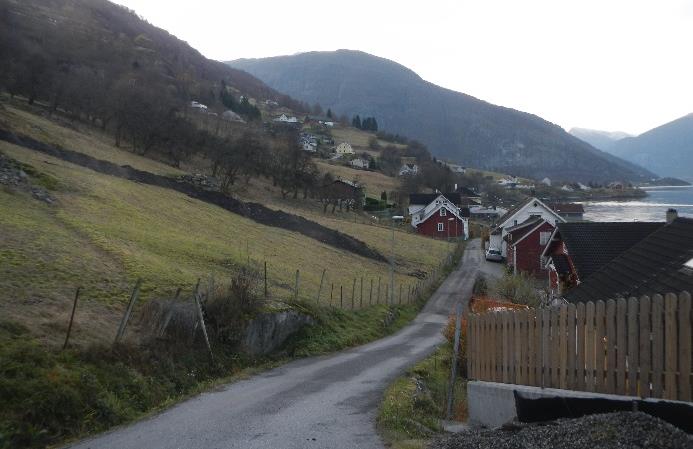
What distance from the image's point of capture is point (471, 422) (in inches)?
428

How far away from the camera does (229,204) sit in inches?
2136

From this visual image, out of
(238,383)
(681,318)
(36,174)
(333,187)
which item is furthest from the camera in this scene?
(333,187)

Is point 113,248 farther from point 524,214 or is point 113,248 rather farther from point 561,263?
point 524,214

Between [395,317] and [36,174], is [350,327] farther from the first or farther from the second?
[36,174]

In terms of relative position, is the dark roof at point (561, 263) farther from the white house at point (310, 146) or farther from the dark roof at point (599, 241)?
the white house at point (310, 146)

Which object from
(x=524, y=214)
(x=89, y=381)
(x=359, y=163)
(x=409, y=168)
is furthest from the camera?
(x=409, y=168)

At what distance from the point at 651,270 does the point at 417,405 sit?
833 centimetres

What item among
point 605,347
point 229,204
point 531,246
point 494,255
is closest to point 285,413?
point 605,347

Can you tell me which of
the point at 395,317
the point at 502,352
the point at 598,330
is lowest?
the point at 395,317

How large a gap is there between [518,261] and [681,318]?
5047 centimetres

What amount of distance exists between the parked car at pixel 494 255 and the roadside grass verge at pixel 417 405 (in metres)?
48.3

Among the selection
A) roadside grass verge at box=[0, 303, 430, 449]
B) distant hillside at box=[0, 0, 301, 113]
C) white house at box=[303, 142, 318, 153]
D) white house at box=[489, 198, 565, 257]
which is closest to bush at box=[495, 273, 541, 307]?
roadside grass verge at box=[0, 303, 430, 449]

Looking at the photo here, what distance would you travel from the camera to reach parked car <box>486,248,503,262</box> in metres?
65.3

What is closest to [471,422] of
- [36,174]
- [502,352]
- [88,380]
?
[502,352]
